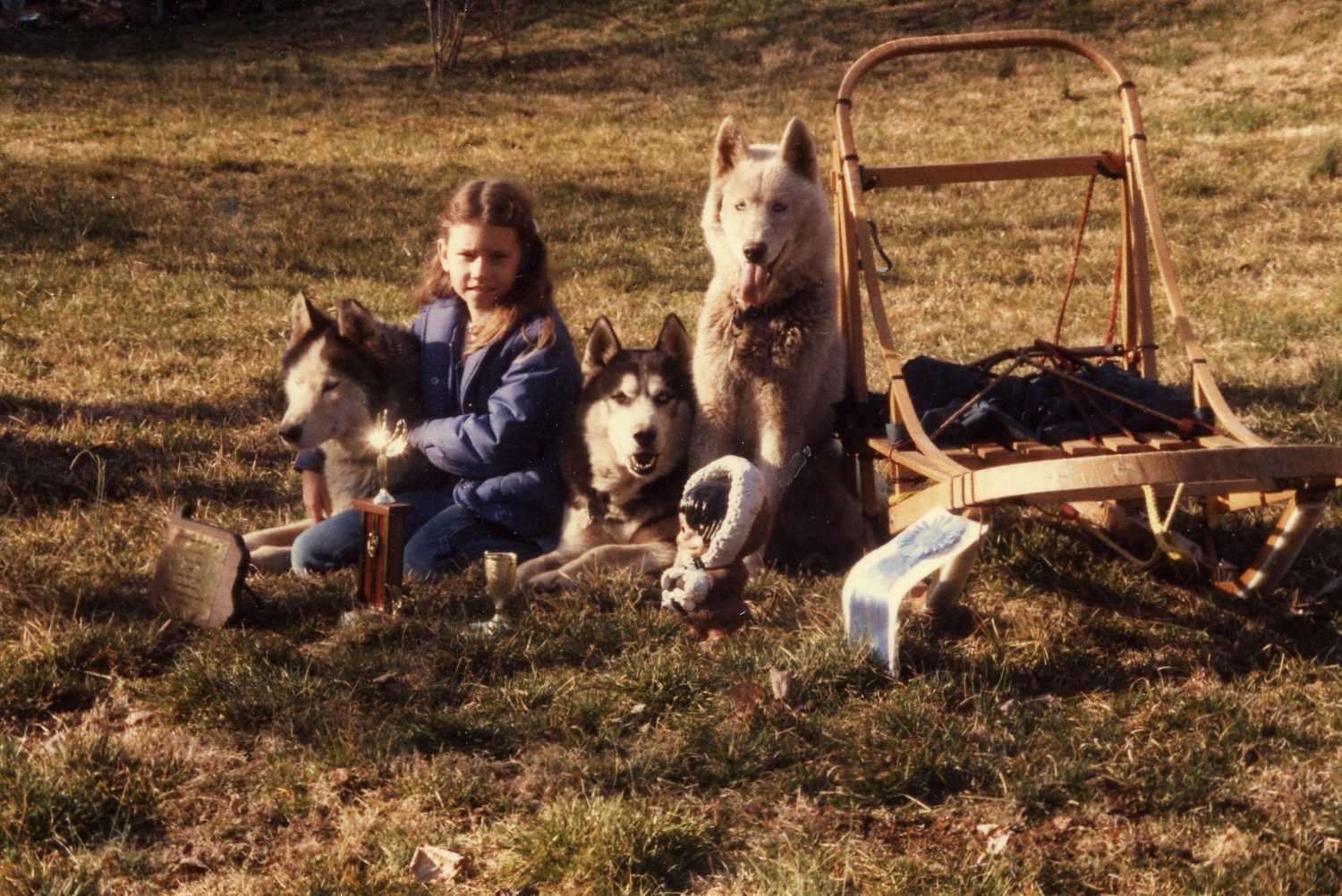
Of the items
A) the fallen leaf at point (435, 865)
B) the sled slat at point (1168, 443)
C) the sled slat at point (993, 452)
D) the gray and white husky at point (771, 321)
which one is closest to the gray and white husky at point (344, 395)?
the gray and white husky at point (771, 321)

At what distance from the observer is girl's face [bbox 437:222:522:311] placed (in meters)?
4.78

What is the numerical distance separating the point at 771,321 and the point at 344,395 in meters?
1.59

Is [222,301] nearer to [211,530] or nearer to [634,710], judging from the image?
[211,530]

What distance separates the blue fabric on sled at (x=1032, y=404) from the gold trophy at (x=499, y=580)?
1348 millimetres

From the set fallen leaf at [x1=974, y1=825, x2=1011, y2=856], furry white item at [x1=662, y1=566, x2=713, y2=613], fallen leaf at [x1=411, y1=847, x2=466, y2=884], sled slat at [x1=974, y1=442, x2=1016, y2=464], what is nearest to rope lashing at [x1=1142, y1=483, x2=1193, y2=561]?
sled slat at [x1=974, y1=442, x2=1016, y2=464]

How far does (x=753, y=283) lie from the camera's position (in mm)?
4566

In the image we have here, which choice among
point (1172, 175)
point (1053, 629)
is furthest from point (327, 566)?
point (1172, 175)

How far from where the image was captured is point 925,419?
14.6ft

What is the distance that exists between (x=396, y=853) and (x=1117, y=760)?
186 centimetres

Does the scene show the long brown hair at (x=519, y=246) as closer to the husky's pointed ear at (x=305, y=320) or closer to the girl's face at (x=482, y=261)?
the girl's face at (x=482, y=261)

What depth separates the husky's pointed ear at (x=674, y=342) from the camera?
4.88 meters

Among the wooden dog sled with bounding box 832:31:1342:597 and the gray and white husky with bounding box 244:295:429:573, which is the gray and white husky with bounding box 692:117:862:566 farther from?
the gray and white husky with bounding box 244:295:429:573

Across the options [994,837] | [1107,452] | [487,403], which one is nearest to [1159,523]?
[1107,452]

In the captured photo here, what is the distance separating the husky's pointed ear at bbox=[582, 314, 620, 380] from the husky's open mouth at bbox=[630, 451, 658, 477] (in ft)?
1.40
